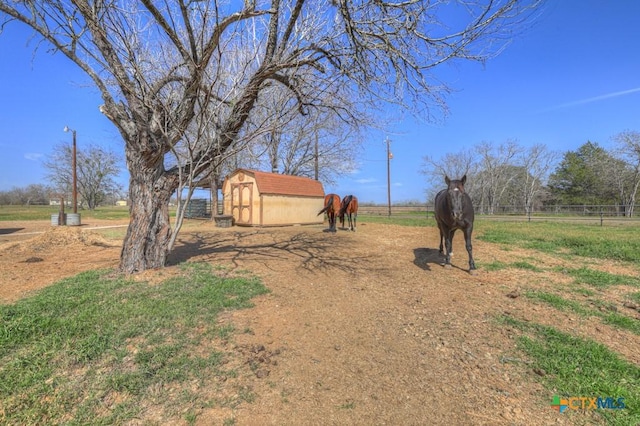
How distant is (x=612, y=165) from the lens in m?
36.4

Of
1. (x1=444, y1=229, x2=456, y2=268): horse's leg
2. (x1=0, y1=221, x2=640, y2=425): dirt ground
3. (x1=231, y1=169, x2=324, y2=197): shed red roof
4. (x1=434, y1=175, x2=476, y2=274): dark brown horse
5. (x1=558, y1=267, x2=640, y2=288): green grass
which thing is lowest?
(x1=0, y1=221, x2=640, y2=425): dirt ground

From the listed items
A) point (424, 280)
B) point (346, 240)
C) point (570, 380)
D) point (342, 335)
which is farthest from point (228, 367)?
point (346, 240)

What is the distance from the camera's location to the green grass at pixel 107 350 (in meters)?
2.55

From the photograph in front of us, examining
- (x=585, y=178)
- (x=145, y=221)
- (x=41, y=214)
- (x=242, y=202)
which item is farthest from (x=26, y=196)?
(x=585, y=178)

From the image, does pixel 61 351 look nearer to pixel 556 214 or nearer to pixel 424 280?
pixel 424 280

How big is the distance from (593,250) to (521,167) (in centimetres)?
4849

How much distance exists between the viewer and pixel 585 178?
1699 inches

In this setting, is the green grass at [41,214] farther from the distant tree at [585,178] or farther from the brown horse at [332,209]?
the distant tree at [585,178]

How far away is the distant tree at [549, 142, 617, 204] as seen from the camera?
38.6 m

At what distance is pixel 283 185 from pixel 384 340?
16.0m

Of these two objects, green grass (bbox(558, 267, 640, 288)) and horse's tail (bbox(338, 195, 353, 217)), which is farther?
horse's tail (bbox(338, 195, 353, 217))

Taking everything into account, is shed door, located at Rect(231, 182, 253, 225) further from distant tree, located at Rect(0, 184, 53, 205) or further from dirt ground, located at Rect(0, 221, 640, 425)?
distant tree, located at Rect(0, 184, 53, 205)

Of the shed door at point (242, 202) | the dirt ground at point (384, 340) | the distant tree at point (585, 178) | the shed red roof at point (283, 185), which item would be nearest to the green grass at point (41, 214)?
the shed door at point (242, 202)

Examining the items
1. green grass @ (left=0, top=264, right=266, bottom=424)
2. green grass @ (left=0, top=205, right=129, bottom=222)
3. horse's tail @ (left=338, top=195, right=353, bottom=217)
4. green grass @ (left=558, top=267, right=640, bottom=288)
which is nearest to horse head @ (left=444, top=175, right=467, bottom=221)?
green grass @ (left=558, top=267, right=640, bottom=288)
